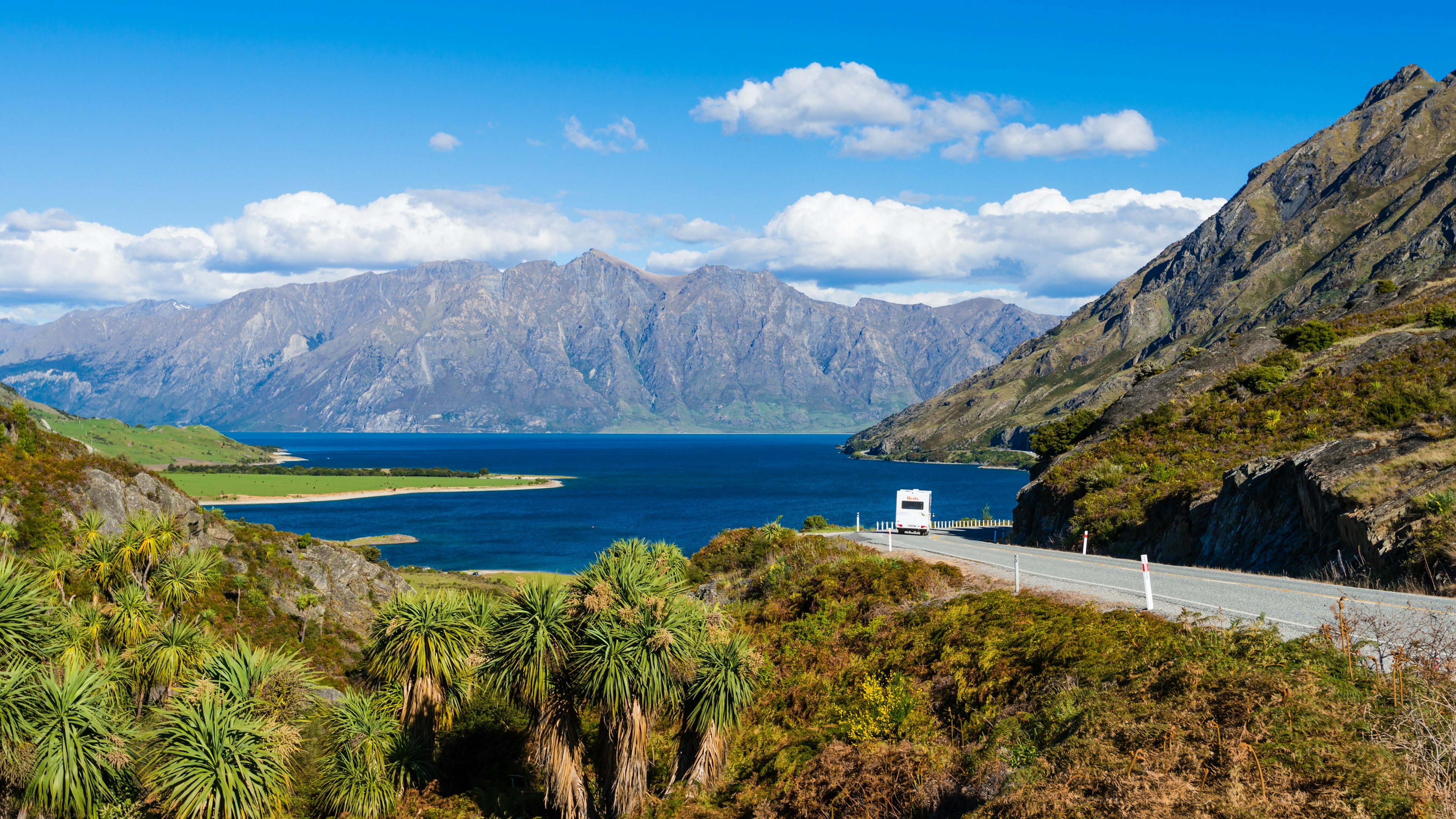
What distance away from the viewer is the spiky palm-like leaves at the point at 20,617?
16.2 meters

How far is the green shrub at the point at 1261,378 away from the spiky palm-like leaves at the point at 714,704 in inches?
1652

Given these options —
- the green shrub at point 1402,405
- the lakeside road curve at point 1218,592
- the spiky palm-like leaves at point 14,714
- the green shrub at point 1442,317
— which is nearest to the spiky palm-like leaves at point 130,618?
the spiky palm-like leaves at point 14,714

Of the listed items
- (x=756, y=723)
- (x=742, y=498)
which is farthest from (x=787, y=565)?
(x=742, y=498)

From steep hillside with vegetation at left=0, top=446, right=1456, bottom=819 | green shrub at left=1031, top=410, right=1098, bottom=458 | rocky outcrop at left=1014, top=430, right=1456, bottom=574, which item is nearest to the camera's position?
steep hillside with vegetation at left=0, top=446, right=1456, bottom=819

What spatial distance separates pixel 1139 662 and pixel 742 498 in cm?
14824

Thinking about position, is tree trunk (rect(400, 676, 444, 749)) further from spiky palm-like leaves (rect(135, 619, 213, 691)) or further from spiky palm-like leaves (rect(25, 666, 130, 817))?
spiky palm-like leaves (rect(135, 619, 213, 691))

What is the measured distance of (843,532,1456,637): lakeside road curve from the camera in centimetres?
1633

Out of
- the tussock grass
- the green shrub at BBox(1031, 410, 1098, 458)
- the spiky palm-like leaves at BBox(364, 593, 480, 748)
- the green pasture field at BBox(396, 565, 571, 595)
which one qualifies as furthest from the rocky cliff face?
the green pasture field at BBox(396, 565, 571, 595)

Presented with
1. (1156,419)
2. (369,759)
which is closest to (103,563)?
(369,759)

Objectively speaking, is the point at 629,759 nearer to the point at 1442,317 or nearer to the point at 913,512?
the point at 913,512

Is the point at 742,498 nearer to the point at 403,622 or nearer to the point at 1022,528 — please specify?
the point at 1022,528

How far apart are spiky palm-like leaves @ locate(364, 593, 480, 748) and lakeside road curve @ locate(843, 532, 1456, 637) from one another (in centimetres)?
1485

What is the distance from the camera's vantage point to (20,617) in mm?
16625

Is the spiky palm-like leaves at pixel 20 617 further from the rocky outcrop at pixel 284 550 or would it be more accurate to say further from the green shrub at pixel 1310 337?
the green shrub at pixel 1310 337
